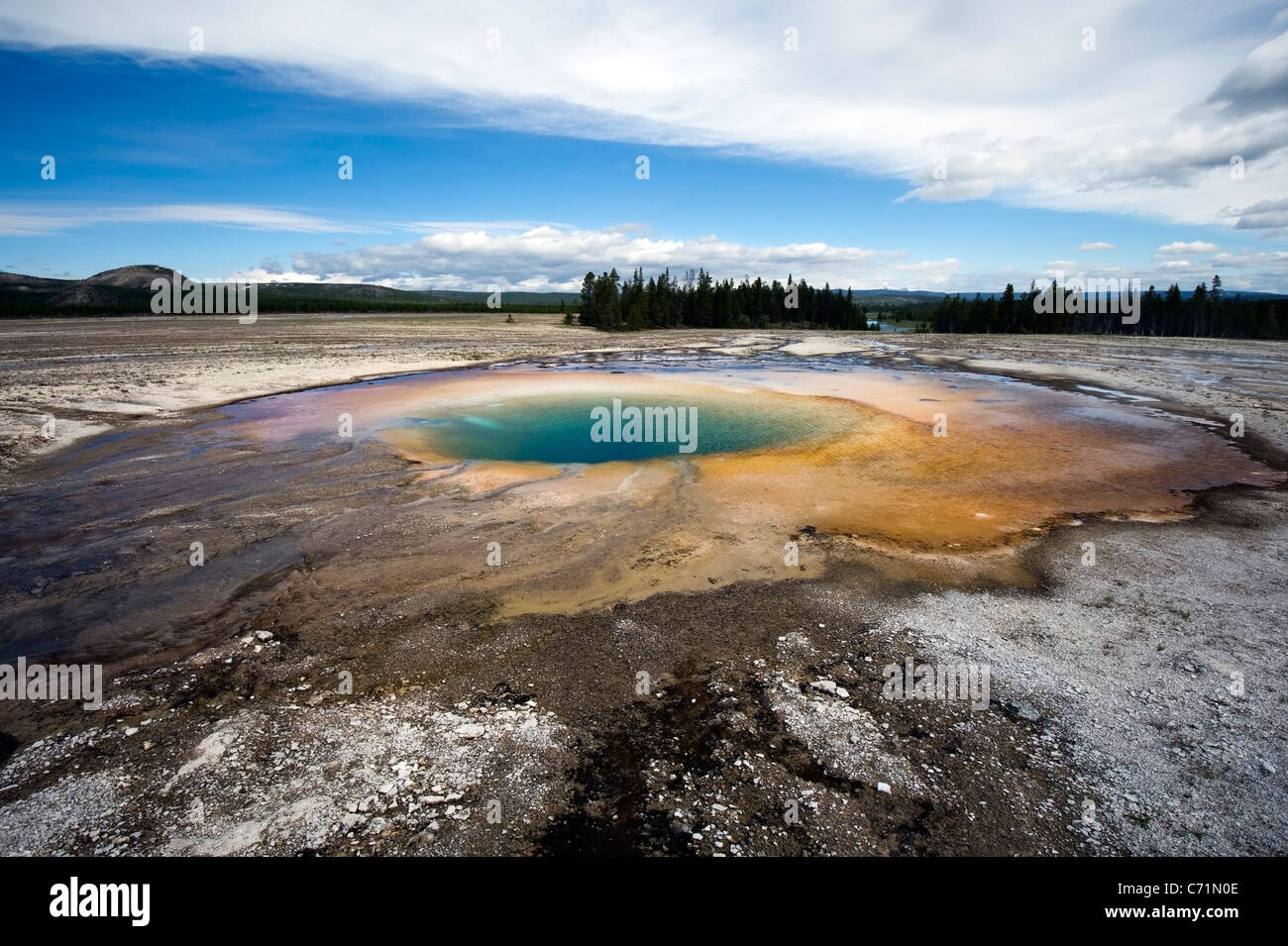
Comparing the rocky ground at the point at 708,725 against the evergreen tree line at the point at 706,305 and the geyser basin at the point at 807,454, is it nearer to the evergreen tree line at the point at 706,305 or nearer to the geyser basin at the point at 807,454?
the geyser basin at the point at 807,454

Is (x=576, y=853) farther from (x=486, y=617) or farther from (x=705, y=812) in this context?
(x=486, y=617)

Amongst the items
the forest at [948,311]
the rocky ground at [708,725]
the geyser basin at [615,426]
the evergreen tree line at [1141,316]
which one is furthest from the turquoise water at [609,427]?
the evergreen tree line at [1141,316]

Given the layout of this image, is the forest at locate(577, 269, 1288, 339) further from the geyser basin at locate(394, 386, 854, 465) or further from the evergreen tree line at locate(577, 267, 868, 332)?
the geyser basin at locate(394, 386, 854, 465)

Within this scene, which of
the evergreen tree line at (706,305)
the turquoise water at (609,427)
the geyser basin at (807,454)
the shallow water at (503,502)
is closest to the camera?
the shallow water at (503,502)

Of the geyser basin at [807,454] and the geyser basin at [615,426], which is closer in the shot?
the geyser basin at [807,454]
